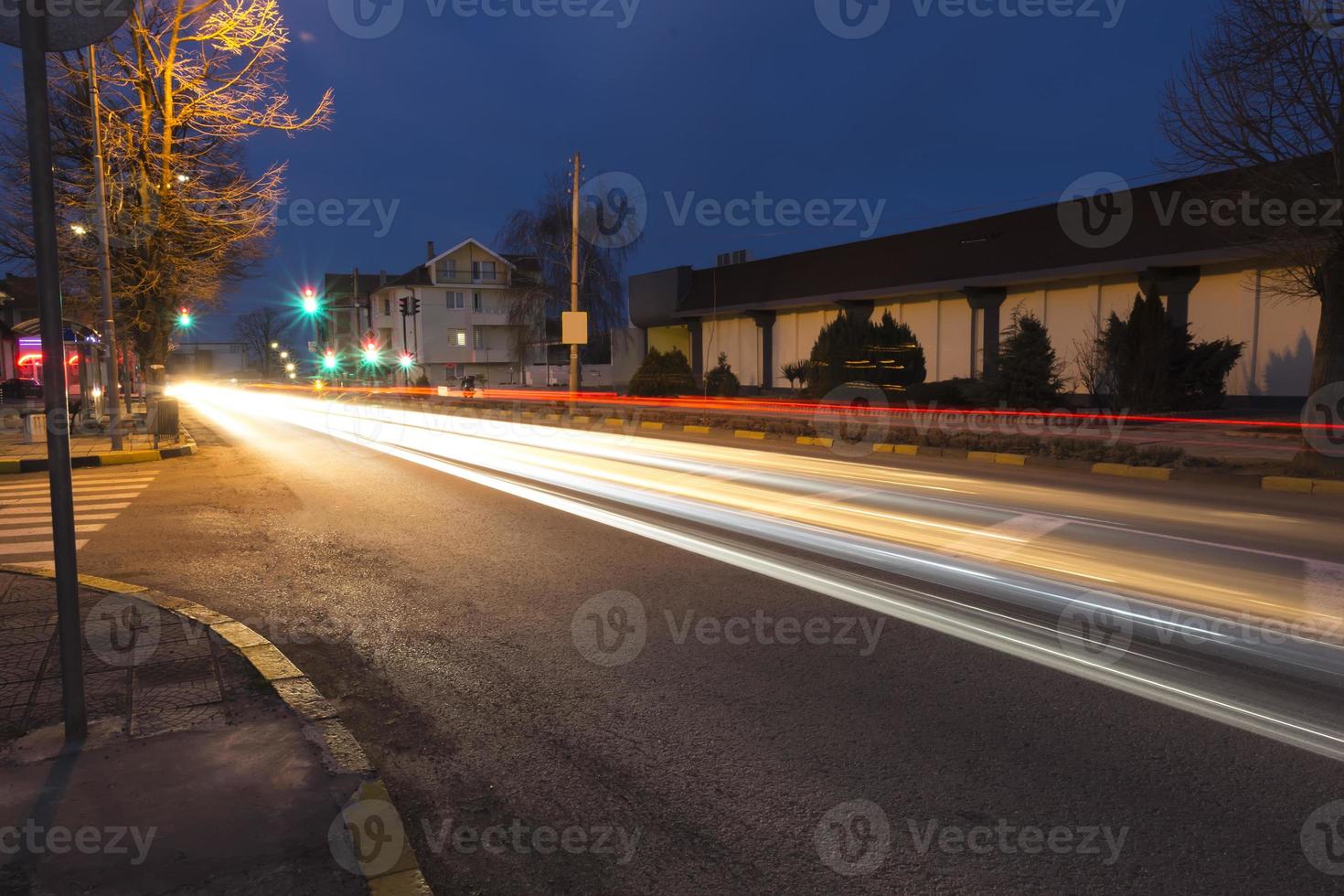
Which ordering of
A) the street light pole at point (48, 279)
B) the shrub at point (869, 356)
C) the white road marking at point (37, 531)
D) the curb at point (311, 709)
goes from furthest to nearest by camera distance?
the shrub at point (869, 356) < the white road marking at point (37, 531) < the street light pole at point (48, 279) < the curb at point (311, 709)

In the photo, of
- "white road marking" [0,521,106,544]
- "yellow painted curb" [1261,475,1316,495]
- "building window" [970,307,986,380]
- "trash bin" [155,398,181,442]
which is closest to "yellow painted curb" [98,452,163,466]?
"trash bin" [155,398,181,442]

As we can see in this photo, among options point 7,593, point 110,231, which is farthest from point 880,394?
point 7,593

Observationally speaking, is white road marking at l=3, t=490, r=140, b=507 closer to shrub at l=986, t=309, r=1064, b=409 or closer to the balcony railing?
shrub at l=986, t=309, r=1064, b=409

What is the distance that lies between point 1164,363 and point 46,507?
79.8ft

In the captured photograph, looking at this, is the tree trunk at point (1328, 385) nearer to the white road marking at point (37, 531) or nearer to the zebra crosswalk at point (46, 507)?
the zebra crosswalk at point (46, 507)

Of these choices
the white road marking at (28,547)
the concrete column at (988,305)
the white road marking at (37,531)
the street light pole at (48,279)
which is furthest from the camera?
the concrete column at (988,305)

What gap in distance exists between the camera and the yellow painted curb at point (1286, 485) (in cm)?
1252

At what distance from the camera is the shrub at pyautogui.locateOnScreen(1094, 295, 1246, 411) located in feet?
76.7

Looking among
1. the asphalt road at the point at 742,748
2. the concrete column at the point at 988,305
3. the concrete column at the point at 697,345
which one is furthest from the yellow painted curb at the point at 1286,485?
the concrete column at the point at 697,345

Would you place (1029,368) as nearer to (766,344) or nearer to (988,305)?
(988,305)

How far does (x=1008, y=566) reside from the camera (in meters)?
7.59

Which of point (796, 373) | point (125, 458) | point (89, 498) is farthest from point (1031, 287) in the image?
point (89, 498)

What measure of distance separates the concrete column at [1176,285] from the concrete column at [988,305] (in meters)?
5.87

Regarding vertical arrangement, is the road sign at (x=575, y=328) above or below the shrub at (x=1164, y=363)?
above
